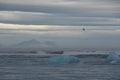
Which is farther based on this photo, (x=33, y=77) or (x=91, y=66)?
(x=91, y=66)

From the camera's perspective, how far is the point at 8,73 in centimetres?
3281

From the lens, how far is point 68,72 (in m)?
33.4

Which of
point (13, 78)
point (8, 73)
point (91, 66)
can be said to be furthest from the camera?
point (91, 66)

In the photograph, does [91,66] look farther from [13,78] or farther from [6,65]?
[13,78]

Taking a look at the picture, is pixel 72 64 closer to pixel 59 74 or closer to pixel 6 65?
pixel 6 65

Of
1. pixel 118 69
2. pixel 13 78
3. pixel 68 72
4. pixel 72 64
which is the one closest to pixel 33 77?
pixel 13 78

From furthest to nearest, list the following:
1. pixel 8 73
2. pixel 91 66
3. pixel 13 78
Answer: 1. pixel 91 66
2. pixel 8 73
3. pixel 13 78

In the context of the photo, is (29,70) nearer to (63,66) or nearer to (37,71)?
(37,71)

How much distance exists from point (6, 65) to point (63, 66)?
3274 millimetres

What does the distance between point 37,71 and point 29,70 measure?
29.5 inches

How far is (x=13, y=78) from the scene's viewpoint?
30500mm

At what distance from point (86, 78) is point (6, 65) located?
8917 mm

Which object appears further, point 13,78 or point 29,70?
point 29,70

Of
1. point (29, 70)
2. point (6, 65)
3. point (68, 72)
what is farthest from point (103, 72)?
point (6, 65)
